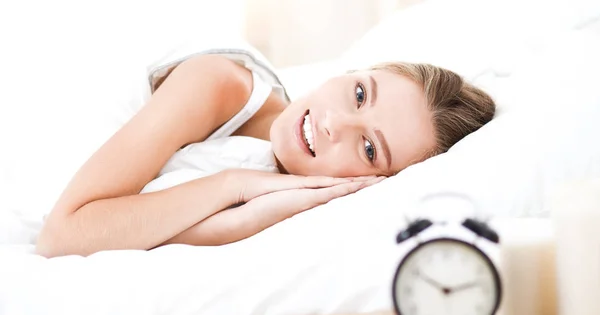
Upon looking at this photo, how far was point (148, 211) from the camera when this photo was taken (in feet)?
3.83

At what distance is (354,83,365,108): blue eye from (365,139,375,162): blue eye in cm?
8

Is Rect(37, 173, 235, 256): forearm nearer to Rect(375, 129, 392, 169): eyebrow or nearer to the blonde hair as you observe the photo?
Rect(375, 129, 392, 169): eyebrow

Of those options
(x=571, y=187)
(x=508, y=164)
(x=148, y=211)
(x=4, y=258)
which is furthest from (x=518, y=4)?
(x=4, y=258)

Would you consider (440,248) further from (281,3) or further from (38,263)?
(281,3)

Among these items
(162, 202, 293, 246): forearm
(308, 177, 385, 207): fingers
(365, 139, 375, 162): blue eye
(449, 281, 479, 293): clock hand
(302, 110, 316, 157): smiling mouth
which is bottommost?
(162, 202, 293, 246): forearm

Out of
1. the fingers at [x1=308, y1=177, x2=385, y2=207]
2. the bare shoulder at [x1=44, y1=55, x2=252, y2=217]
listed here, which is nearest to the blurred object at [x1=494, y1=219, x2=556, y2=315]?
the fingers at [x1=308, y1=177, x2=385, y2=207]

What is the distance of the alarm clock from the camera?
0.58m

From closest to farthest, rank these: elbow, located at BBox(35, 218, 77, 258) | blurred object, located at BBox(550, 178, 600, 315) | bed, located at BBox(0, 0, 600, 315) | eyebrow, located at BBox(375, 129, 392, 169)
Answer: blurred object, located at BBox(550, 178, 600, 315)
bed, located at BBox(0, 0, 600, 315)
elbow, located at BBox(35, 218, 77, 258)
eyebrow, located at BBox(375, 129, 392, 169)

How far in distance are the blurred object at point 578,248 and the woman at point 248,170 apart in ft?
2.00

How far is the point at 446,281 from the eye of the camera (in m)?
0.59

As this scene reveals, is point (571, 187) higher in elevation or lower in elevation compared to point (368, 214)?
higher

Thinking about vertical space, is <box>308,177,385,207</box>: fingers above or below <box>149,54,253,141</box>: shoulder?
below

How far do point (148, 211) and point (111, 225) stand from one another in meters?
0.06

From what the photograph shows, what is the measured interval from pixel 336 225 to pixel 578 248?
40 cm
